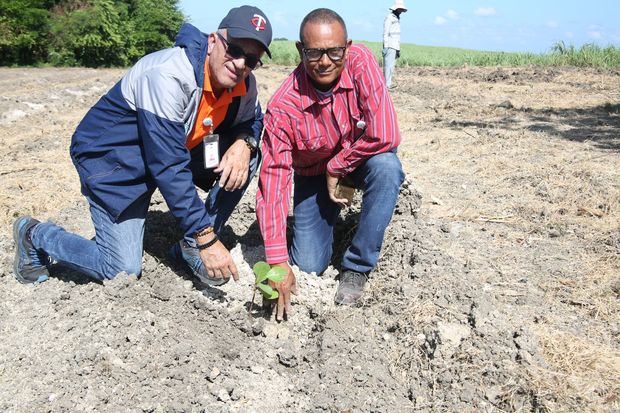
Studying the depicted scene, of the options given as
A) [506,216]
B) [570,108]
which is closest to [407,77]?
[570,108]

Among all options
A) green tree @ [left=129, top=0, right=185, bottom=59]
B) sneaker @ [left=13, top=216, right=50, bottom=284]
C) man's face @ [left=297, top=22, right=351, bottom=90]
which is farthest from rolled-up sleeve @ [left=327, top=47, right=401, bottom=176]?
green tree @ [left=129, top=0, right=185, bottom=59]

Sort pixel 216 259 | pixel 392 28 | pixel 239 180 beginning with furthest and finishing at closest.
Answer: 1. pixel 392 28
2. pixel 239 180
3. pixel 216 259

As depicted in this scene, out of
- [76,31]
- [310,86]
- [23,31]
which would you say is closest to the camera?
[310,86]

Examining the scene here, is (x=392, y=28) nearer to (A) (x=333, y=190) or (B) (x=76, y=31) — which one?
(A) (x=333, y=190)

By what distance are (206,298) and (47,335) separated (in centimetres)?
84

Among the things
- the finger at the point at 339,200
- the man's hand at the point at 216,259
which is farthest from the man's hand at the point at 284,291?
the finger at the point at 339,200

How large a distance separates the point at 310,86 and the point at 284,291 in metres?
1.07

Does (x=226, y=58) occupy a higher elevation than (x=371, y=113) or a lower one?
higher

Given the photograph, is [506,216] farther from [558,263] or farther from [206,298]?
[206,298]

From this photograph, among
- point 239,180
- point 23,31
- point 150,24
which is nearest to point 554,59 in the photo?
point 150,24

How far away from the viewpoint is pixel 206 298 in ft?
10.1

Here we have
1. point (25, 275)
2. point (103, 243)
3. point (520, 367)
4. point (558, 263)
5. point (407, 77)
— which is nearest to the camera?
point (520, 367)

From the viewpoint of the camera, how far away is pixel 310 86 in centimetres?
285

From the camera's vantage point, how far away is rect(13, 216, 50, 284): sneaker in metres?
3.05
